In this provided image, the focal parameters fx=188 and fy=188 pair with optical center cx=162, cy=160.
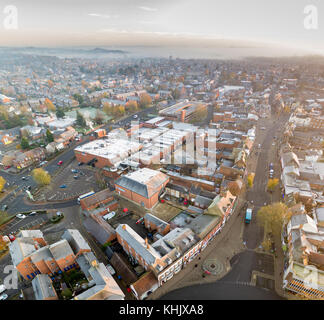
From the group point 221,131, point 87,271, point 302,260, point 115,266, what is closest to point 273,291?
point 302,260

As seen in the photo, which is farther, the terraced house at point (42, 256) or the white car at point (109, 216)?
the white car at point (109, 216)

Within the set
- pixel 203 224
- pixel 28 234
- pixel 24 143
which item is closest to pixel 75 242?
pixel 28 234

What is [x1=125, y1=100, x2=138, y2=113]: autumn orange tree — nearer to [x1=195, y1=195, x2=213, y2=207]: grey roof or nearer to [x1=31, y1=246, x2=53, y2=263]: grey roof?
[x1=195, y1=195, x2=213, y2=207]: grey roof

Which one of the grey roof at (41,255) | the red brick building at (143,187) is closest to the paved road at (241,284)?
the red brick building at (143,187)

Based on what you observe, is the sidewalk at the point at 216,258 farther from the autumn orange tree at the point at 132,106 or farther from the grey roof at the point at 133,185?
the autumn orange tree at the point at 132,106

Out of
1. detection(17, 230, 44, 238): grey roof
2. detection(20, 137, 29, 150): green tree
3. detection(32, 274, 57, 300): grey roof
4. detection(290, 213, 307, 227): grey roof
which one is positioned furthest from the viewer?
detection(20, 137, 29, 150): green tree

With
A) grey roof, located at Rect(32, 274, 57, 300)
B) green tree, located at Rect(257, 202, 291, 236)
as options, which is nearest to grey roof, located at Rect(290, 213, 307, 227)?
green tree, located at Rect(257, 202, 291, 236)
